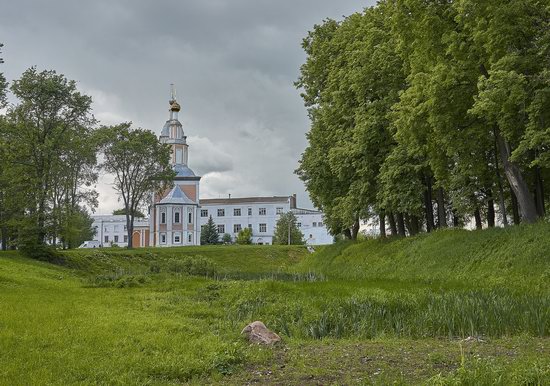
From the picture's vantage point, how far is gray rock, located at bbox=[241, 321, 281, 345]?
30.3ft

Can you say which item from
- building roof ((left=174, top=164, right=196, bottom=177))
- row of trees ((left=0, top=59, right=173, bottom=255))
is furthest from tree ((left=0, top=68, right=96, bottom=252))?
building roof ((left=174, top=164, right=196, bottom=177))

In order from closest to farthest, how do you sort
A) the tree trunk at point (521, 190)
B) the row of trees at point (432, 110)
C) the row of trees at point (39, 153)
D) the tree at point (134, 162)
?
the row of trees at point (432, 110)
the tree trunk at point (521, 190)
the row of trees at point (39, 153)
the tree at point (134, 162)

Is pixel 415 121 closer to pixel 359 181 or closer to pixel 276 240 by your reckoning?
pixel 359 181

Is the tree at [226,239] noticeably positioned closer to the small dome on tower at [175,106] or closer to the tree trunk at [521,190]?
the small dome on tower at [175,106]

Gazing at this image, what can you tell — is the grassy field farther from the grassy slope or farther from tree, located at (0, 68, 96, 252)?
tree, located at (0, 68, 96, 252)

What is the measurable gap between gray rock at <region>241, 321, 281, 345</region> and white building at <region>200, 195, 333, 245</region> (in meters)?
96.3

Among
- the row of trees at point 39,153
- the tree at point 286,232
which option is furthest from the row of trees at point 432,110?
the tree at point 286,232

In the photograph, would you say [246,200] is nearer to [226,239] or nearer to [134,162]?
[226,239]

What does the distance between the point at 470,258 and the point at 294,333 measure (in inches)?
552

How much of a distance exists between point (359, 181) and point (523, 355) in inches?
958

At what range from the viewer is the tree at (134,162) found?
58469 millimetres

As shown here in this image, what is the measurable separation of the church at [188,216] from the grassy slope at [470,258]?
54.8 m

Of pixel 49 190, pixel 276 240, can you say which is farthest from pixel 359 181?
pixel 276 240

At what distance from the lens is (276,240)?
299 ft
